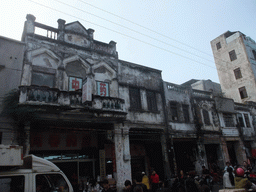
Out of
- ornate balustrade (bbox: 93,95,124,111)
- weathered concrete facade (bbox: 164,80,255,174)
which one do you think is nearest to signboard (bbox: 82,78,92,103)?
ornate balustrade (bbox: 93,95,124,111)

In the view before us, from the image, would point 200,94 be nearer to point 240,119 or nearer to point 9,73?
point 240,119

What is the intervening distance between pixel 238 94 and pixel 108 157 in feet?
74.2

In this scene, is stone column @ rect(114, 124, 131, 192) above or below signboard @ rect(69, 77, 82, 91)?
below

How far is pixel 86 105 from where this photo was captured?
37.1ft

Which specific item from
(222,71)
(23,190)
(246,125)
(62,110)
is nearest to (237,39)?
(222,71)

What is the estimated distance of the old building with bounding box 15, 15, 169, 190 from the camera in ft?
36.0

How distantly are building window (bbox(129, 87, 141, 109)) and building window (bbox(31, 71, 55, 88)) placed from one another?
6.01m

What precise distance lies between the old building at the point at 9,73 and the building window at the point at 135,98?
7853 millimetres

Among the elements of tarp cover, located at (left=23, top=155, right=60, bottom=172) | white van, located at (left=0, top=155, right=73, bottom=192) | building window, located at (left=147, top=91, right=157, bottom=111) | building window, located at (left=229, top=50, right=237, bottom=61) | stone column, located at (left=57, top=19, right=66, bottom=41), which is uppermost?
building window, located at (left=229, top=50, right=237, bottom=61)

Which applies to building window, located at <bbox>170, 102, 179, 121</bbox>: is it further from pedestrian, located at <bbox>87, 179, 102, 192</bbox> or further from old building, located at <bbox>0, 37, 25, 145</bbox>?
old building, located at <bbox>0, 37, 25, 145</bbox>

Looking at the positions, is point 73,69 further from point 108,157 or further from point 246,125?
point 246,125

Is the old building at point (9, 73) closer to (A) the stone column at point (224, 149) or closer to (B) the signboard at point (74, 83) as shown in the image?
(B) the signboard at point (74, 83)

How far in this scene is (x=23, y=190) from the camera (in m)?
4.87

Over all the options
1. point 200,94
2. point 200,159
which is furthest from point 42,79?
point 200,94
